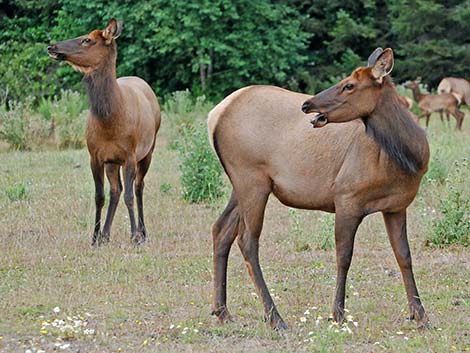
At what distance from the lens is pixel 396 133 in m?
6.26

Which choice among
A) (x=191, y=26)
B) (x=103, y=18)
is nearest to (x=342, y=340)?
(x=191, y=26)

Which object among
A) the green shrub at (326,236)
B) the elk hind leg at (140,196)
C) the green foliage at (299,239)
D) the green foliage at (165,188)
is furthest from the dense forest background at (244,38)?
the green shrub at (326,236)

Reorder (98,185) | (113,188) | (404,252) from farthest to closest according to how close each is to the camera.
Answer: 1. (113,188)
2. (98,185)
3. (404,252)

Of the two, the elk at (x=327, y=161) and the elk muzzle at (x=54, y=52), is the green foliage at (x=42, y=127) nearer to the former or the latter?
the elk muzzle at (x=54, y=52)

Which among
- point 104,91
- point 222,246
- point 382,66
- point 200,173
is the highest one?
point 382,66

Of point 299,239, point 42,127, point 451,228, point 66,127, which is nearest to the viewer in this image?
point 451,228

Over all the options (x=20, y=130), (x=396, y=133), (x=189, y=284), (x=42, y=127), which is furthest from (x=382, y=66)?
(x=42, y=127)

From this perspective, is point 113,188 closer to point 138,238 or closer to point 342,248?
point 138,238

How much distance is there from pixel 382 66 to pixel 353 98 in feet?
0.94

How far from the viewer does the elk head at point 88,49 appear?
9539 mm

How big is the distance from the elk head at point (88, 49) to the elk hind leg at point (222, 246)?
340 cm

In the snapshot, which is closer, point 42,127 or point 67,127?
point 42,127

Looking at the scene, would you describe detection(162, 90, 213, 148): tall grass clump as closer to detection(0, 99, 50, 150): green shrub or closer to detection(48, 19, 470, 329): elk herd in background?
detection(0, 99, 50, 150): green shrub

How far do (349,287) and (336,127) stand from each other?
1.52m
